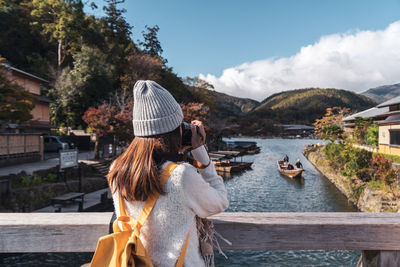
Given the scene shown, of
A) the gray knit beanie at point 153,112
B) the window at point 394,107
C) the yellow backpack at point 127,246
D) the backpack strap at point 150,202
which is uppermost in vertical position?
the window at point 394,107

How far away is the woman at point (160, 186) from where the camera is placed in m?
1.10

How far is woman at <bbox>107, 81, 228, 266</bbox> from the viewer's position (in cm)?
110

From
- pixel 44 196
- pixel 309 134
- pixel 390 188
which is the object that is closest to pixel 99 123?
pixel 44 196

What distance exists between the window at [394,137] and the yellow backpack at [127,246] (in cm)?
1656

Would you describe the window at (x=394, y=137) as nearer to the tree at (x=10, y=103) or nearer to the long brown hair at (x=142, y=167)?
the long brown hair at (x=142, y=167)

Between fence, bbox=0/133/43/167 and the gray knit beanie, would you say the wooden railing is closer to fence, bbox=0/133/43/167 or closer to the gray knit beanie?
the gray knit beanie

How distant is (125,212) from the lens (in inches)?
46.6

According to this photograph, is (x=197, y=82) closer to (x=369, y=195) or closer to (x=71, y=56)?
Result: (x=71, y=56)

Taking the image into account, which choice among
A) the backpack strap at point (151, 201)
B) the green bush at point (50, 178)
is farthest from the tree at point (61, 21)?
the backpack strap at point (151, 201)

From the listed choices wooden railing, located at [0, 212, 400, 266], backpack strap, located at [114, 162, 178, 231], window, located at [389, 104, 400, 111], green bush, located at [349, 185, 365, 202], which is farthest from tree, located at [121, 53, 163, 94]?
backpack strap, located at [114, 162, 178, 231]

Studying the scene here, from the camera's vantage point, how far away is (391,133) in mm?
15055

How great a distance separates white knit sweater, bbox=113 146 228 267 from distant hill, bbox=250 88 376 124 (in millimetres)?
110130

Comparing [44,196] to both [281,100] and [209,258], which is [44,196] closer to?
[209,258]

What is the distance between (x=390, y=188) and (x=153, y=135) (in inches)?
548
